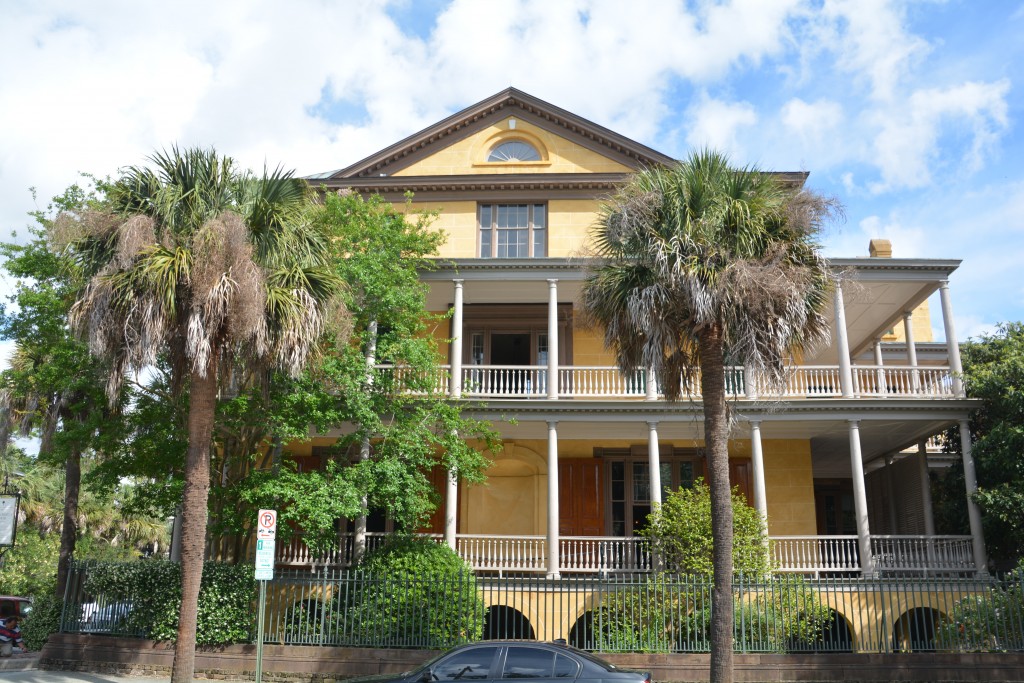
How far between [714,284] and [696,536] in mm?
6503

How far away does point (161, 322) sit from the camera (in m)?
12.8

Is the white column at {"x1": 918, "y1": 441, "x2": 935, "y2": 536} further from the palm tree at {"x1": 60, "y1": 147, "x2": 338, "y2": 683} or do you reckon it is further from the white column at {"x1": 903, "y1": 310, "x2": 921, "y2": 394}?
the palm tree at {"x1": 60, "y1": 147, "x2": 338, "y2": 683}

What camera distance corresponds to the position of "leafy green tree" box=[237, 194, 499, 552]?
15570 millimetres

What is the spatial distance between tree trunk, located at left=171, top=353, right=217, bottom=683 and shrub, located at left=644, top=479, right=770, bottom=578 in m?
8.95

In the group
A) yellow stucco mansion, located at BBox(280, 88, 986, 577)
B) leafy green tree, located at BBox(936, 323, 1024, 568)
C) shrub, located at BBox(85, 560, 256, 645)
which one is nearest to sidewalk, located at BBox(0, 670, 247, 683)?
shrub, located at BBox(85, 560, 256, 645)

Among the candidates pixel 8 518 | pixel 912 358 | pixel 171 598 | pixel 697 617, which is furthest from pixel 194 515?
pixel 912 358

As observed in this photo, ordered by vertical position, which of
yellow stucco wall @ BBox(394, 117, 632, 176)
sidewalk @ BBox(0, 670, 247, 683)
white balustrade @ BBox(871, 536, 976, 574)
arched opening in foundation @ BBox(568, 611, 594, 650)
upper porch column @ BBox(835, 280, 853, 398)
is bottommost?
sidewalk @ BBox(0, 670, 247, 683)

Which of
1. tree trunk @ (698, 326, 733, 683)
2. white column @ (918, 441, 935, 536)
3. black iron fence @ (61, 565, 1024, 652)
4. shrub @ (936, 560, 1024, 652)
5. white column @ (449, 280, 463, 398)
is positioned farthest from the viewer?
white column @ (918, 441, 935, 536)

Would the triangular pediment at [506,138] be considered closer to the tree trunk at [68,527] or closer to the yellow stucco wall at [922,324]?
the tree trunk at [68,527]

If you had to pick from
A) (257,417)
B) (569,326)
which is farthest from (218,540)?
(569,326)

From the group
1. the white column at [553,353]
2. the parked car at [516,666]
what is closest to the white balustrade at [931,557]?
the white column at [553,353]

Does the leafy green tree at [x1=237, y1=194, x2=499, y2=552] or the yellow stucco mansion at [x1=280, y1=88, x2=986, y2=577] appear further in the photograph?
the yellow stucco mansion at [x1=280, y1=88, x2=986, y2=577]

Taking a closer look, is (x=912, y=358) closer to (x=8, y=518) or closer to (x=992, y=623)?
(x=992, y=623)

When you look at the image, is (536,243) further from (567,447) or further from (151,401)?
(151,401)
